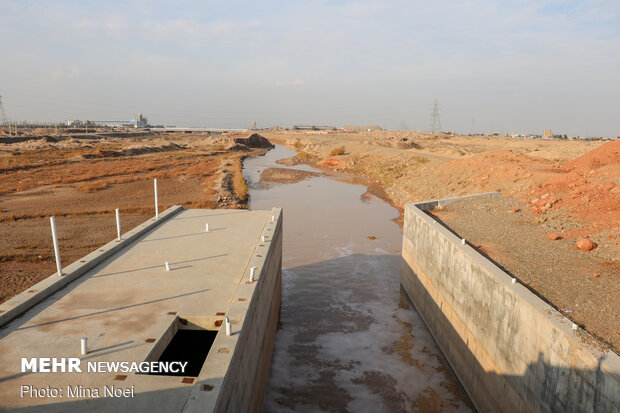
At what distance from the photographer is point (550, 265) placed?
31.8 feet

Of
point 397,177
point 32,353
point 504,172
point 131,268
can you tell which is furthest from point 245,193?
point 32,353

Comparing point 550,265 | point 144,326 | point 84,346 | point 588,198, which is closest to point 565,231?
point 588,198

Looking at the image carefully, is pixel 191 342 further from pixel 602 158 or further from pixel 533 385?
pixel 602 158

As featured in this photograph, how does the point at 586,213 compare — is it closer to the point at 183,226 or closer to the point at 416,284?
the point at 416,284

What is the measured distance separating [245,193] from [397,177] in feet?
56.1

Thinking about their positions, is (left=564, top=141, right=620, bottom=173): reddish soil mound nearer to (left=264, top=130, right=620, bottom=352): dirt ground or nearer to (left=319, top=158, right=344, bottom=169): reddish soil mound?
(left=264, top=130, right=620, bottom=352): dirt ground

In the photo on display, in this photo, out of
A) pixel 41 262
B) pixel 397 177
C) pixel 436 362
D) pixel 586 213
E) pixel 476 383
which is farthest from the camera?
pixel 397 177

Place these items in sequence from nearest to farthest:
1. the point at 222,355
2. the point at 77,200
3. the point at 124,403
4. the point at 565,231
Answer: the point at 124,403 → the point at 222,355 → the point at 565,231 → the point at 77,200

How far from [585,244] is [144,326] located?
429 inches

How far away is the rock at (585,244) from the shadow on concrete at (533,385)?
4067 mm

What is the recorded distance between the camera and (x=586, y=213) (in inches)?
500

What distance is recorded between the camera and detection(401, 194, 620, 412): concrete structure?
5.52 metres

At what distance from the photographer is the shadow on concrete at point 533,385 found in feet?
17.4

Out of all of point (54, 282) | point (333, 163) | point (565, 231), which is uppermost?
point (54, 282)
